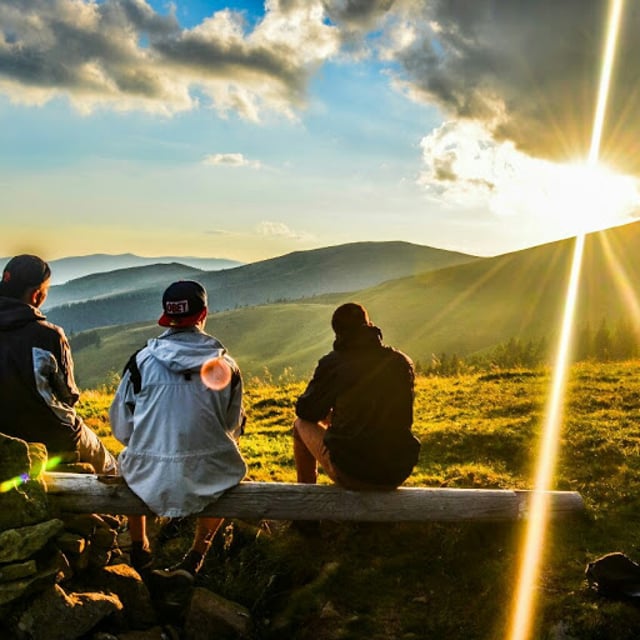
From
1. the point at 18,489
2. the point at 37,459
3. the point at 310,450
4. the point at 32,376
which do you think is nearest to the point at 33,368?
the point at 32,376

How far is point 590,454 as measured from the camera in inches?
Answer: 388

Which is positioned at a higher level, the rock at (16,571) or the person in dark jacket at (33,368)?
the person in dark jacket at (33,368)

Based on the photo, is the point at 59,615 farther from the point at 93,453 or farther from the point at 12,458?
the point at 93,453

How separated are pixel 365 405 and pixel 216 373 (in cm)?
161

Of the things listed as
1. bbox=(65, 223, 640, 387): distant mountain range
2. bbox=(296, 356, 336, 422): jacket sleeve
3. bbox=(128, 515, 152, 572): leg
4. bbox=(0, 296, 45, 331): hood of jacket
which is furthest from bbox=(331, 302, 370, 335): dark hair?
bbox=(65, 223, 640, 387): distant mountain range

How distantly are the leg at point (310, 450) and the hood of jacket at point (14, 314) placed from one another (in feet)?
10.2

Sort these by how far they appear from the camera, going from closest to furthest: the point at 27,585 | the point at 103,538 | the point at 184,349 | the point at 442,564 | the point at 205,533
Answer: the point at 27,585 < the point at 184,349 < the point at 103,538 < the point at 205,533 < the point at 442,564

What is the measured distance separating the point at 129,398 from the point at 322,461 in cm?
224

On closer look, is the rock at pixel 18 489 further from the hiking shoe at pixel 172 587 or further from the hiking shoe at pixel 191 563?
the hiking shoe at pixel 191 563

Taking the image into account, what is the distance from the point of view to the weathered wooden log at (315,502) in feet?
19.2

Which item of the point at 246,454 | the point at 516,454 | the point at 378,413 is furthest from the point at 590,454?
the point at 246,454

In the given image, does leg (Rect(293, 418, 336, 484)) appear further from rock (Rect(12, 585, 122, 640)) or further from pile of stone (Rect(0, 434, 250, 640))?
rock (Rect(12, 585, 122, 640))

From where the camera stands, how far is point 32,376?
588cm

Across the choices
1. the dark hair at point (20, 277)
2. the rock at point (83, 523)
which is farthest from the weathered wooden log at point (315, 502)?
the dark hair at point (20, 277)
